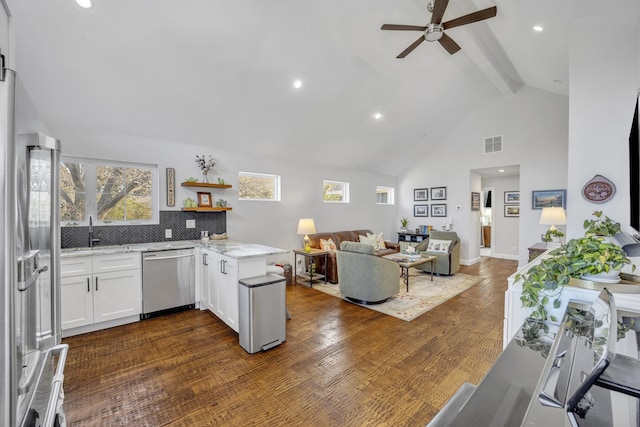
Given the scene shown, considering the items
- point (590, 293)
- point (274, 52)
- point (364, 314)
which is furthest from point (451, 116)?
point (590, 293)

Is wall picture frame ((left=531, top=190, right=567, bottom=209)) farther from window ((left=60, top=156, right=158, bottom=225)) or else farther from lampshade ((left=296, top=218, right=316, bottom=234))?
window ((left=60, top=156, right=158, bottom=225))

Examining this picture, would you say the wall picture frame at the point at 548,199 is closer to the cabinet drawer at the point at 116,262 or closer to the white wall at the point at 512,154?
the white wall at the point at 512,154

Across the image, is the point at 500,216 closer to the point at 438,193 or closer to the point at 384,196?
the point at 438,193

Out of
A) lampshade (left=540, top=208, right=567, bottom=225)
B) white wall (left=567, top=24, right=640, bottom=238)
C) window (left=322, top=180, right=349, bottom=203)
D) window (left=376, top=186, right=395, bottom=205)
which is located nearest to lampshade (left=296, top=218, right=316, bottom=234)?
window (left=322, top=180, right=349, bottom=203)

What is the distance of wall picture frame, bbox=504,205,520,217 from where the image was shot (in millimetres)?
7664

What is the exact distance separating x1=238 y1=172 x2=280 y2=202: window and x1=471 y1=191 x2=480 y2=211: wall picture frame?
4.98 meters

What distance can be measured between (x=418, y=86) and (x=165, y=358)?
5.58 meters

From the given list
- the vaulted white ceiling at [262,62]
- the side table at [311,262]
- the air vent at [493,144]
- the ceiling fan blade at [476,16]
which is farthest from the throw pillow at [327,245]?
the air vent at [493,144]

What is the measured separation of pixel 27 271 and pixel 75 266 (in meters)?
2.84

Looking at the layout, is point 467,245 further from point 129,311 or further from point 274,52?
point 129,311

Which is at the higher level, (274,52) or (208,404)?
(274,52)

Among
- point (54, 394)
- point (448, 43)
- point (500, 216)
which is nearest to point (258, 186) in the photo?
point (448, 43)

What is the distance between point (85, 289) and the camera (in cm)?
309

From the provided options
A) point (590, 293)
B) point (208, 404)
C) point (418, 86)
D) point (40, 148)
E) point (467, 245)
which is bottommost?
point (208, 404)
